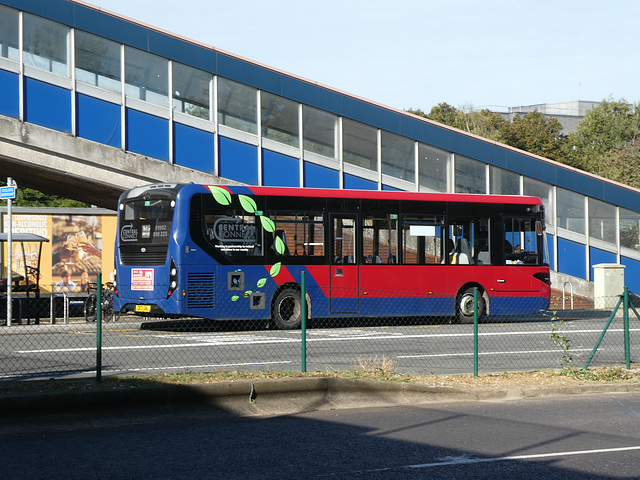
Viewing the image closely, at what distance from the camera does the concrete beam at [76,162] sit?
2627 cm

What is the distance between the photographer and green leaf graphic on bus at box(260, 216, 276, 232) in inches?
779

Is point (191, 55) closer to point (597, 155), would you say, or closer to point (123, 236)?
point (123, 236)

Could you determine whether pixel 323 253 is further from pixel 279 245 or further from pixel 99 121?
pixel 99 121

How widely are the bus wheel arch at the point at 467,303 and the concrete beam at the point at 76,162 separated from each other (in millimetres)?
10165

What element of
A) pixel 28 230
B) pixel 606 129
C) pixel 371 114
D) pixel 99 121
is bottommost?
pixel 28 230

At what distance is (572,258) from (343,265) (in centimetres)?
1625

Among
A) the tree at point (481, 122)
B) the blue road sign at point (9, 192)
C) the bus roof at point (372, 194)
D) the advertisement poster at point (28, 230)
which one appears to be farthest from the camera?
the tree at point (481, 122)

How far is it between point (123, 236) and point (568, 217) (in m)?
20.3

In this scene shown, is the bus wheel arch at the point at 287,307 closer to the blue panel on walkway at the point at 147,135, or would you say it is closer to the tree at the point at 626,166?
the blue panel on walkway at the point at 147,135

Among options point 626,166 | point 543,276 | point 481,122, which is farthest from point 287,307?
point 481,122

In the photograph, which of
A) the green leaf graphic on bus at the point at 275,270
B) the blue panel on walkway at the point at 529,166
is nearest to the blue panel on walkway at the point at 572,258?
the blue panel on walkway at the point at 529,166

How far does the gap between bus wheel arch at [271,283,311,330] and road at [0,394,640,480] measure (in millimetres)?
9964

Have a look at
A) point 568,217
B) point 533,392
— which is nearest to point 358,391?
point 533,392

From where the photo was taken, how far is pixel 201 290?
18.7m
